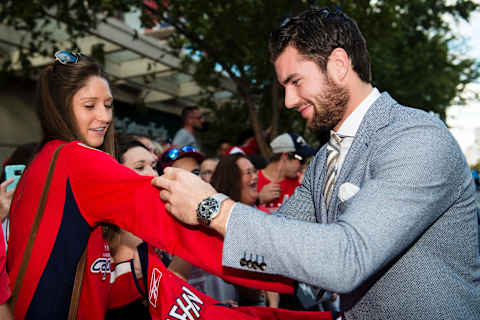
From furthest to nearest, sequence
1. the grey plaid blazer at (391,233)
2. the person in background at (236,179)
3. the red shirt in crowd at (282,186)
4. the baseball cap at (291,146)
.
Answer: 1. the baseball cap at (291,146)
2. the red shirt in crowd at (282,186)
3. the person in background at (236,179)
4. the grey plaid blazer at (391,233)

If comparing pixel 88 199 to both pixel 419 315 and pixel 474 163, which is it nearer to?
pixel 419 315

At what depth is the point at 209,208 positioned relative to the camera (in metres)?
1.57

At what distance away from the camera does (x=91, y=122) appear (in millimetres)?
2328

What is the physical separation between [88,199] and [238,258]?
2.59 feet

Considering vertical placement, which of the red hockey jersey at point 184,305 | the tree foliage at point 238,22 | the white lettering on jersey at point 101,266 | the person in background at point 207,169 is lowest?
the person in background at point 207,169

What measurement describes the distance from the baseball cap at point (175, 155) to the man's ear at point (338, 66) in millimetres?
2487

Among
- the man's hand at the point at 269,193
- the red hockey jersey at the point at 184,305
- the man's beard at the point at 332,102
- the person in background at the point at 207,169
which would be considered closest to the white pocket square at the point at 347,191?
the man's beard at the point at 332,102

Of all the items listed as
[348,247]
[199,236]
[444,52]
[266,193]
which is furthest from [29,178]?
[444,52]

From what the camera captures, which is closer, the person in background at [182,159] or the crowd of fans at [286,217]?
the crowd of fans at [286,217]

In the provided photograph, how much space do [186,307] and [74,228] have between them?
0.67m

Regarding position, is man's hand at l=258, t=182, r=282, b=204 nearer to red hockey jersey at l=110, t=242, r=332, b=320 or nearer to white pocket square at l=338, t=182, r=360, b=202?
red hockey jersey at l=110, t=242, r=332, b=320

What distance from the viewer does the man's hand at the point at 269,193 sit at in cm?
594

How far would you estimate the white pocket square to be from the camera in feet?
6.17

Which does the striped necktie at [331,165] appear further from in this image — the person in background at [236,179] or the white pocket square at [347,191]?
the person in background at [236,179]
